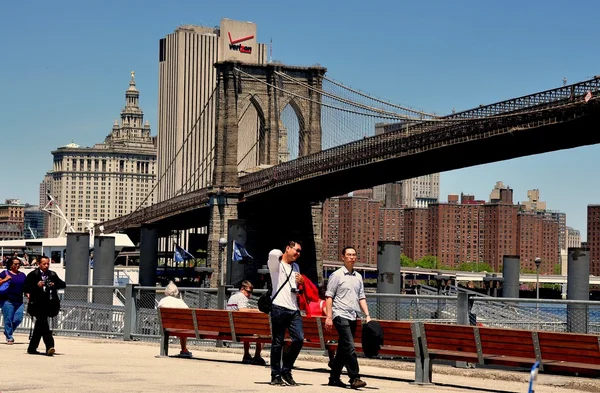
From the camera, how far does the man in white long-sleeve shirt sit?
1448cm

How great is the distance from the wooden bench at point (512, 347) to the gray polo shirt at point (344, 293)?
128cm

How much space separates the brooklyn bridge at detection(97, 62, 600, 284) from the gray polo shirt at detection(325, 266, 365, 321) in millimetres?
32744

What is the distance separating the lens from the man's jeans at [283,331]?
1452cm

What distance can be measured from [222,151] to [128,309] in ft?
195

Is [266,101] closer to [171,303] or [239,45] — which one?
[171,303]

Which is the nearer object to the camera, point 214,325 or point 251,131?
point 214,325

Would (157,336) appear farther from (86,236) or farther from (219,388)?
(86,236)

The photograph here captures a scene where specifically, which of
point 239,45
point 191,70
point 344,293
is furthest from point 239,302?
point 191,70

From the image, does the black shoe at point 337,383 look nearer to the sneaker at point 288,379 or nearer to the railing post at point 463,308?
the sneaker at point 288,379

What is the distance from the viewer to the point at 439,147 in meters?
55.3

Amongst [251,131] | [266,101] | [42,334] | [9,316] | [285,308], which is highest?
[266,101]

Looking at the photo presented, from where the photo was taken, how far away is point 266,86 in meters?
84.5

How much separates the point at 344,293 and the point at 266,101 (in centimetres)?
7042

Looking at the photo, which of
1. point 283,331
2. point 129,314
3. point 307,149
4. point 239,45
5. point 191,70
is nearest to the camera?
point 283,331
